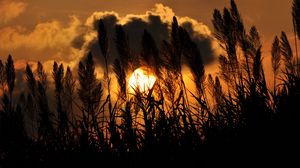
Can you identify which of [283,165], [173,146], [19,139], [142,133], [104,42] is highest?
[104,42]

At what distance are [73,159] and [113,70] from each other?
10.4 m

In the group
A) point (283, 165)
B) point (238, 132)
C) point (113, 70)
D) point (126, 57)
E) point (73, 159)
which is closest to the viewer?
point (283, 165)

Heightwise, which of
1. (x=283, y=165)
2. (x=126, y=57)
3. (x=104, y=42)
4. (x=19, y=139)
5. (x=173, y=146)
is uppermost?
(x=104, y=42)

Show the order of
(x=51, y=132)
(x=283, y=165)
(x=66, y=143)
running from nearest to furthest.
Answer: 1. (x=283, y=165)
2. (x=66, y=143)
3. (x=51, y=132)

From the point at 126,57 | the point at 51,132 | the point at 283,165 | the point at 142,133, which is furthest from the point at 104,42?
the point at 283,165

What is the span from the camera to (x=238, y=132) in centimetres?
247

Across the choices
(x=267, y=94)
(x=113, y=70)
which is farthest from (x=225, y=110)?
(x=113, y=70)

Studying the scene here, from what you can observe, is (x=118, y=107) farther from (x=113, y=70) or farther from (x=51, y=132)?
(x=113, y=70)

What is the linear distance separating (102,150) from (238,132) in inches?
39.5

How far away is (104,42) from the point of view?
11133mm

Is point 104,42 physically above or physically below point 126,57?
above

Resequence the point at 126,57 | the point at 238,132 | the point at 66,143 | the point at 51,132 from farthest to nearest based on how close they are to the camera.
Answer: the point at 126,57, the point at 51,132, the point at 66,143, the point at 238,132

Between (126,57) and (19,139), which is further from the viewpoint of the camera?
(126,57)

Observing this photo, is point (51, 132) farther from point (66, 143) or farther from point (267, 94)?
point (267, 94)
